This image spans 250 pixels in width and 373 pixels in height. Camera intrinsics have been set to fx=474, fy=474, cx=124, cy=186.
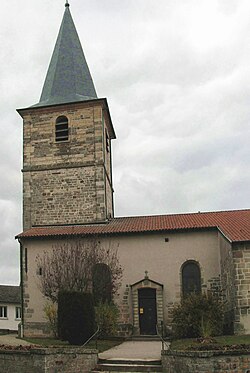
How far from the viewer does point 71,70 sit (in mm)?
33219

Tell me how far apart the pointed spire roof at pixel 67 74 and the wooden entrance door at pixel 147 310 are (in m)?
13.5

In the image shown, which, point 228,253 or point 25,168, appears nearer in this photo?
point 228,253

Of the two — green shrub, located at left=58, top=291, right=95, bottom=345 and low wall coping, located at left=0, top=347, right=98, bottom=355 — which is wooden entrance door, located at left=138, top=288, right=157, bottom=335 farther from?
low wall coping, located at left=0, top=347, right=98, bottom=355

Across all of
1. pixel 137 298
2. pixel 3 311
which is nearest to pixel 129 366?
pixel 137 298

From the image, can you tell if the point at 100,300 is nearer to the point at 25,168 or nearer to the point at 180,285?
the point at 180,285

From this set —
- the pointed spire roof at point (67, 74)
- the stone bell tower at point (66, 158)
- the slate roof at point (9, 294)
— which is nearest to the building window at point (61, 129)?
the stone bell tower at point (66, 158)

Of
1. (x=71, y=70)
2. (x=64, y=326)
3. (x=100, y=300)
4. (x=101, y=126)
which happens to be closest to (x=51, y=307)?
(x=100, y=300)

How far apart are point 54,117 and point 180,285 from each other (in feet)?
45.4

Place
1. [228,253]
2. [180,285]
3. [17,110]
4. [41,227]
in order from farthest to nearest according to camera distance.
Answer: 1. [17,110]
2. [41,227]
3. [180,285]
4. [228,253]

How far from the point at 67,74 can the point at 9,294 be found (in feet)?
87.7

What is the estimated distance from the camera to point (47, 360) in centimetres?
1427

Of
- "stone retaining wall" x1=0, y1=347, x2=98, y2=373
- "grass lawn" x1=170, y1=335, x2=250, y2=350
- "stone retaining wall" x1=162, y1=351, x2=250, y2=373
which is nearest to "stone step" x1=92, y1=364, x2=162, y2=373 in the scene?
"stone retaining wall" x1=0, y1=347, x2=98, y2=373

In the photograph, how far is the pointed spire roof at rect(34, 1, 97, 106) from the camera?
3219 centimetres

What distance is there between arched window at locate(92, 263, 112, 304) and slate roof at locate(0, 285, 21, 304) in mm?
25599
